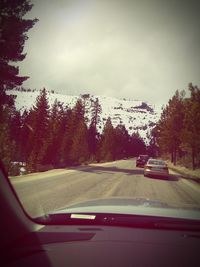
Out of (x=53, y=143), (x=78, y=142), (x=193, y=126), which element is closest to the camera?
(x=193, y=126)

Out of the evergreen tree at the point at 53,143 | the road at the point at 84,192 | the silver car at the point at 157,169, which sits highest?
the evergreen tree at the point at 53,143

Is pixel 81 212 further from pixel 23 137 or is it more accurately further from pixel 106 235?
pixel 23 137

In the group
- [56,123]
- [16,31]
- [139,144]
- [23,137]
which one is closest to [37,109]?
[56,123]

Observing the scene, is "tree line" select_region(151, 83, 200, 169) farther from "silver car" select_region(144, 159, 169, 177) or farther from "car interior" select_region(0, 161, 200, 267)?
"car interior" select_region(0, 161, 200, 267)

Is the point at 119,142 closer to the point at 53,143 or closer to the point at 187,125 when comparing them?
the point at 53,143

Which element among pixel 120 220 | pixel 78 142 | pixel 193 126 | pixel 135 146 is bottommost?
pixel 120 220

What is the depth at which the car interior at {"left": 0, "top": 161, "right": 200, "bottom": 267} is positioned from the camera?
3.10 metres

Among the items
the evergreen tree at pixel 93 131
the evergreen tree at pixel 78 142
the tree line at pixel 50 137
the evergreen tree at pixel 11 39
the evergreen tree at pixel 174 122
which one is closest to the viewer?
the evergreen tree at pixel 11 39

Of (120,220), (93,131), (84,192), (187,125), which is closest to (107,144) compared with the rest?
(93,131)

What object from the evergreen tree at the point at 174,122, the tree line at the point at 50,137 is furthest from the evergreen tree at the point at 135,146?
the evergreen tree at the point at 174,122

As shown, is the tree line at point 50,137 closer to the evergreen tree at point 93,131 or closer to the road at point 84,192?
the evergreen tree at point 93,131

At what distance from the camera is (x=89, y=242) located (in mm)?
3564

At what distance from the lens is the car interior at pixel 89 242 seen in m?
3.10

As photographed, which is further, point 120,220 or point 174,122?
point 174,122
